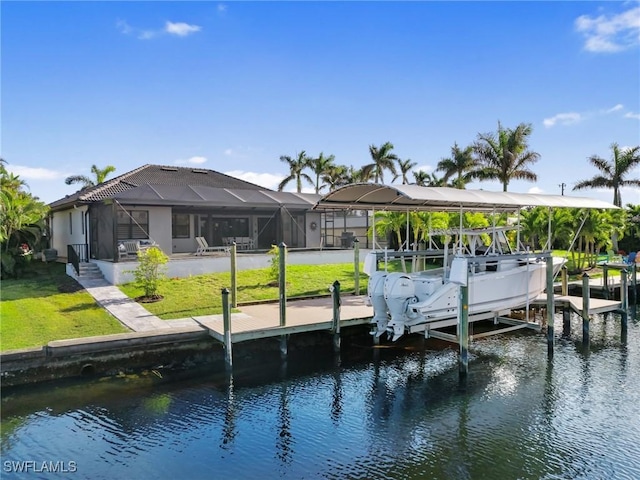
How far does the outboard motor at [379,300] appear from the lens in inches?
441

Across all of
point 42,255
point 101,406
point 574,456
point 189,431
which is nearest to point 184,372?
point 101,406

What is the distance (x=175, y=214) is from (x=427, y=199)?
15.0 meters

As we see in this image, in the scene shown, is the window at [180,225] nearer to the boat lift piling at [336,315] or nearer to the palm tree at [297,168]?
the boat lift piling at [336,315]

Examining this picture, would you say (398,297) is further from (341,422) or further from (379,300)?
(341,422)

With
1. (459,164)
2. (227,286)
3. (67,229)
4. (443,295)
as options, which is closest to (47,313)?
(227,286)

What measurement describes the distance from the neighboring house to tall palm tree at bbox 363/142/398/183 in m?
22.4

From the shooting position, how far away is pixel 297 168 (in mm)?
48281

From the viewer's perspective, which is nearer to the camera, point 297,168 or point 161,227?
point 161,227

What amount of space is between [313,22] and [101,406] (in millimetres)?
10947

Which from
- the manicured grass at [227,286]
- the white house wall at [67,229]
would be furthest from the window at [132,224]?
the manicured grass at [227,286]

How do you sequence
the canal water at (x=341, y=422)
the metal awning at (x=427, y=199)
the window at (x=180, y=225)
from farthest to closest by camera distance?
the window at (x=180, y=225), the metal awning at (x=427, y=199), the canal water at (x=341, y=422)

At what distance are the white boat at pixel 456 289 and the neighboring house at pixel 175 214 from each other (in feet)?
33.1

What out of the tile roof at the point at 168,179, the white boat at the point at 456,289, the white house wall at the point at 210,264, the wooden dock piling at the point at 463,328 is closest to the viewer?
the wooden dock piling at the point at 463,328

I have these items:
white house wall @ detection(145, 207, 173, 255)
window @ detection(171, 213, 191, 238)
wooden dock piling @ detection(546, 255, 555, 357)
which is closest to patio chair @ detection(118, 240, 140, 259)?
white house wall @ detection(145, 207, 173, 255)
